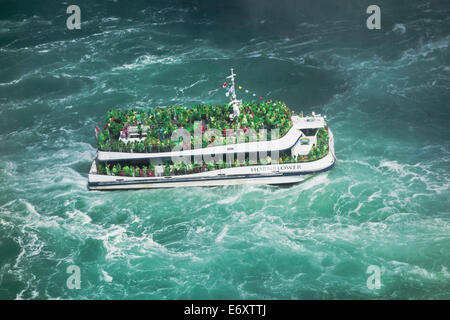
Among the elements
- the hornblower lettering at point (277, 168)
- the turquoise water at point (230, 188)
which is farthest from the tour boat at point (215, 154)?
the turquoise water at point (230, 188)

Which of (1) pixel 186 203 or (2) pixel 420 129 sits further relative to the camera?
(2) pixel 420 129

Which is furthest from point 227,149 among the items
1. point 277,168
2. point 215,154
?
point 277,168

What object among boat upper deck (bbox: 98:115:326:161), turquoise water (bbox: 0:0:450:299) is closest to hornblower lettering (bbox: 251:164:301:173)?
boat upper deck (bbox: 98:115:326:161)

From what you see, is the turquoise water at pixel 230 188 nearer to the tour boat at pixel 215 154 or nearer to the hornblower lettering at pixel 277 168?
the tour boat at pixel 215 154

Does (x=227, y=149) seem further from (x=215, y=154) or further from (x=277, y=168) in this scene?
(x=277, y=168)

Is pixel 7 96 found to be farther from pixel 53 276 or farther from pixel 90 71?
pixel 53 276

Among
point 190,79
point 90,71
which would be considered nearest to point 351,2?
point 190,79
